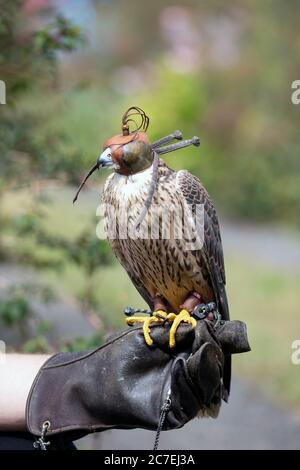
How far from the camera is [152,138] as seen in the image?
27.4ft

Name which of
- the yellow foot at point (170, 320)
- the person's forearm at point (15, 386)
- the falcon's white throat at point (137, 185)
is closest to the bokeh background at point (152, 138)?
the person's forearm at point (15, 386)

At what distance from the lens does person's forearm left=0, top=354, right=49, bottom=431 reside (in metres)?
2.38

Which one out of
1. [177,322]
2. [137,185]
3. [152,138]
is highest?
[152,138]

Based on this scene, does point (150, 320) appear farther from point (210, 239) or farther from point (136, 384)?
point (210, 239)

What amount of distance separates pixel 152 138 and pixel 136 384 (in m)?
6.31

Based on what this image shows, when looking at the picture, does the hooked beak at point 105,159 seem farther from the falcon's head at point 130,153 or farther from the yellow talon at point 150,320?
the yellow talon at point 150,320

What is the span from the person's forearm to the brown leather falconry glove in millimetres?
56

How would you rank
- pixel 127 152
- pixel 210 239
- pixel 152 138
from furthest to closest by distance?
pixel 152 138 < pixel 210 239 < pixel 127 152

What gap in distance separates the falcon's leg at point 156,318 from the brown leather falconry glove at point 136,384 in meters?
0.02

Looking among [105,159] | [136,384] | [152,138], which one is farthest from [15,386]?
[152,138]

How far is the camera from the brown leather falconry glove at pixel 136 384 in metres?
2.10

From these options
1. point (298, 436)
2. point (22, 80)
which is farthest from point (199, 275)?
point (298, 436)

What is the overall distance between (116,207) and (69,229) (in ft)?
21.8
